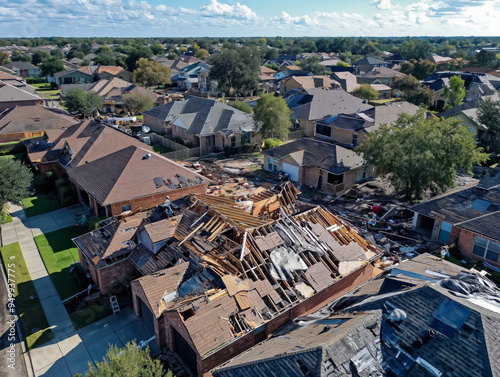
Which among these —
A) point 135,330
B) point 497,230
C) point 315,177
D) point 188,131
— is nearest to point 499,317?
point 497,230

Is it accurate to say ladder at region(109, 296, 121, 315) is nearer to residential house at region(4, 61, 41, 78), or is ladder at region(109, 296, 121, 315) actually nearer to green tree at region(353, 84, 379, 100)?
green tree at region(353, 84, 379, 100)

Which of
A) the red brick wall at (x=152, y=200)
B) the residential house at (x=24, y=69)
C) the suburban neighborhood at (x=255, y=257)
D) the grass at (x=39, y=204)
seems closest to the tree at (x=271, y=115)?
the suburban neighborhood at (x=255, y=257)

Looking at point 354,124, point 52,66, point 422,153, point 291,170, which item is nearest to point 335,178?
point 291,170

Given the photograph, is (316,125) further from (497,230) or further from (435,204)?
(497,230)

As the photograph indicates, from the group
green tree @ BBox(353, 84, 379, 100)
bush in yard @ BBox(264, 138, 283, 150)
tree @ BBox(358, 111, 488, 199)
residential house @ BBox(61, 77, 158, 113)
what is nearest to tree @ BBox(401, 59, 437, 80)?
green tree @ BBox(353, 84, 379, 100)

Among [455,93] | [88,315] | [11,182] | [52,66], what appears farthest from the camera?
[52,66]

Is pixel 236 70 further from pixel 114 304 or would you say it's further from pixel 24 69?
pixel 24 69

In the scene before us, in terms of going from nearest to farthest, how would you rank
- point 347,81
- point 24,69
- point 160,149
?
1. point 160,149
2. point 347,81
3. point 24,69
